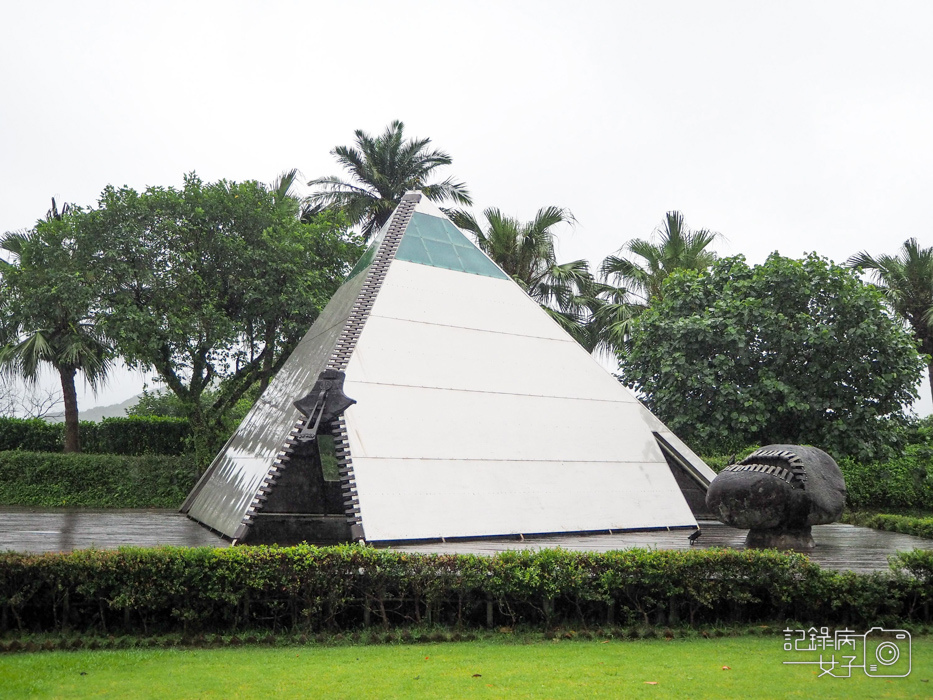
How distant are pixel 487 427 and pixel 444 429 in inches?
31.2

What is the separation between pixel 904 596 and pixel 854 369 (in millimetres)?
10693

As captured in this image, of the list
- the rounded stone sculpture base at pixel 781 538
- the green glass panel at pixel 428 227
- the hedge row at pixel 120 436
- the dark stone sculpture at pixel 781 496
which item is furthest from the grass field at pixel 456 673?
the hedge row at pixel 120 436

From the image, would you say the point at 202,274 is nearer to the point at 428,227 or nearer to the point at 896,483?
the point at 428,227

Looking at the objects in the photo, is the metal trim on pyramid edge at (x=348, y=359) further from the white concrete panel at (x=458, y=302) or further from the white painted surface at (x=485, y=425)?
the white concrete panel at (x=458, y=302)

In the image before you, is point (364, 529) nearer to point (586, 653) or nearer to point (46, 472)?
point (586, 653)

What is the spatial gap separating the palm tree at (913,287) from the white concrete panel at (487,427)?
604 inches

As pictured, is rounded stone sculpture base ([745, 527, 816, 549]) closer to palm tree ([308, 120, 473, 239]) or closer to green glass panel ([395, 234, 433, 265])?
green glass panel ([395, 234, 433, 265])

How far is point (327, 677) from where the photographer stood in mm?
5793

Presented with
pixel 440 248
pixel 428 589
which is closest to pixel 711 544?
pixel 428 589

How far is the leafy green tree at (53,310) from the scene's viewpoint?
1952cm

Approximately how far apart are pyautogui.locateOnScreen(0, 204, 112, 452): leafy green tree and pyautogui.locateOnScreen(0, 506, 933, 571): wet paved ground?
5.55 metres

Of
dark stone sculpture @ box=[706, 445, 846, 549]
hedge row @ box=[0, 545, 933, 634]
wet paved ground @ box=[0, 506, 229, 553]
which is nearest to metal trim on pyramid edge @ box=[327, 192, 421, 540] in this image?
wet paved ground @ box=[0, 506, 229, 553]

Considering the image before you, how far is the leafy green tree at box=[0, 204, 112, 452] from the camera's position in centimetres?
1952

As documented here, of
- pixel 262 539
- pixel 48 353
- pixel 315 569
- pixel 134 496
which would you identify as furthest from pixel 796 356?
pixel 48 353
